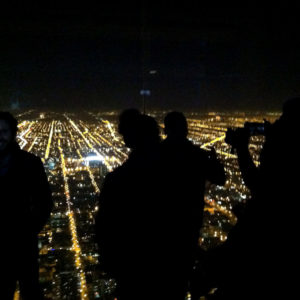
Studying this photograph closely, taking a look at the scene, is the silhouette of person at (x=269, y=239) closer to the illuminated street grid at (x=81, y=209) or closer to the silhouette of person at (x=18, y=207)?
the illuminated street grid at (x=81, y=209)

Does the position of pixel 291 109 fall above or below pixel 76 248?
above

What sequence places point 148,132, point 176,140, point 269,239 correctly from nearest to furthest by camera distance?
point 269,239, point 148,132, point 176,140

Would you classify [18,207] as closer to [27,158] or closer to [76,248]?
[27,158]

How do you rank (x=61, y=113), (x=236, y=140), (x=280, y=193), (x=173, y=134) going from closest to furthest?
(x=280, y=193)
(x=236, y=140)
(x=173, y=134)
(x=61, y=113)

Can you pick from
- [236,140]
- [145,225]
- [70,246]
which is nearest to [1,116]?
[145,225]

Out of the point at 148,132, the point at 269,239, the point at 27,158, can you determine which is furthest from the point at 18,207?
the point at 269,239

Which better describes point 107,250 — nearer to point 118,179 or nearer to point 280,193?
point 118,179

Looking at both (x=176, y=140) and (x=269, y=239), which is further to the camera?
(x=176, y=140)
